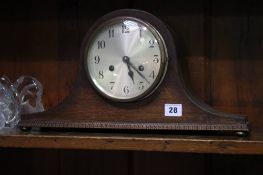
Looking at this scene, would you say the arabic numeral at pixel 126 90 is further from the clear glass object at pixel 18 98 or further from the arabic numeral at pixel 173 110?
the clear glass object at pixel 18 98

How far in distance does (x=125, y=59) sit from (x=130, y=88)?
0.05 meters

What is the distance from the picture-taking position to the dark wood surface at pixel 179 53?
1.00 metres

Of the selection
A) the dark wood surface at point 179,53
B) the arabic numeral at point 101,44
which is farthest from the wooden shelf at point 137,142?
the arabic numeral at point 101,44

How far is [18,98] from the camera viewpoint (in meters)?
0.98

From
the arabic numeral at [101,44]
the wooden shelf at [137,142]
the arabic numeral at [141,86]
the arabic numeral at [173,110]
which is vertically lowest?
the wooden shelf at [137,142]

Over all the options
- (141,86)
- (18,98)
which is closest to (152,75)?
(141,86)

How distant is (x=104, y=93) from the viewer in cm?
88

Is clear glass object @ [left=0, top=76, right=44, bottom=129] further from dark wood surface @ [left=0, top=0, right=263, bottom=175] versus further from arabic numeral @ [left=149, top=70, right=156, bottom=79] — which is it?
arabic numeral @ [left=149, top=70, right=156, bottom=79]

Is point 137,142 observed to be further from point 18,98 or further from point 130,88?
point 18,98

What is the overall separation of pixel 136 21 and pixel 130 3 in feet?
0.61

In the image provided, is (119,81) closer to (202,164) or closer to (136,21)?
(136,21)

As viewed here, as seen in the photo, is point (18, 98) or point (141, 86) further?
point (18, 98)

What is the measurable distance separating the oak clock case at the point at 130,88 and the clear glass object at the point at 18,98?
0.06 m

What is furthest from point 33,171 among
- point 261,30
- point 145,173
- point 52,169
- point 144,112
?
point 261,30
